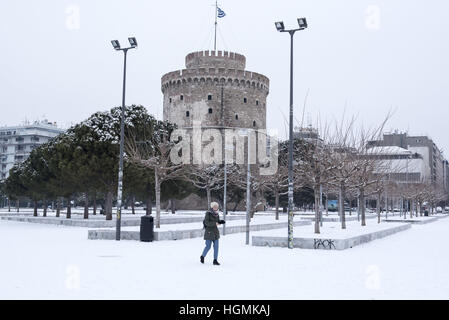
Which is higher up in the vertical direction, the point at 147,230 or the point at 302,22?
the point at 302,22

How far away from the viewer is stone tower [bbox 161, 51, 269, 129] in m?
65.2

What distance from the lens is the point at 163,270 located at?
11.2 m

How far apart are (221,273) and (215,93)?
55781 millimetres

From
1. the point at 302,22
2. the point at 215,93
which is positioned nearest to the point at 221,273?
the point at 302,22

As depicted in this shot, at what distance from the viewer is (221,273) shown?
425 inches

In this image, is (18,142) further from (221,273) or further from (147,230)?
(221,273)

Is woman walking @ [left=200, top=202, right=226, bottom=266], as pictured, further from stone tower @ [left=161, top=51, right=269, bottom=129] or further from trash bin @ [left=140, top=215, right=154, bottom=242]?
stone tower @ [left=161, top=51, right=269, bottom=129]

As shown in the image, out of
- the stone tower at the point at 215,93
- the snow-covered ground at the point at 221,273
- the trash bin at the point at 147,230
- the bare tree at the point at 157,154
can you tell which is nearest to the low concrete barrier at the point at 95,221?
the bare tree at the point at 157,154

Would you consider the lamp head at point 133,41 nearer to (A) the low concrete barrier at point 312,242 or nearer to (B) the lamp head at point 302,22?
(B) the lamp head at point 302,22

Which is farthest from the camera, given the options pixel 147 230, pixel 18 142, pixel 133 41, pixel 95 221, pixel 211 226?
pixel 18 142

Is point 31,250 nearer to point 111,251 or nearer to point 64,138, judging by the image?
point 111,251

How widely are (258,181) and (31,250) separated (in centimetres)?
2642
